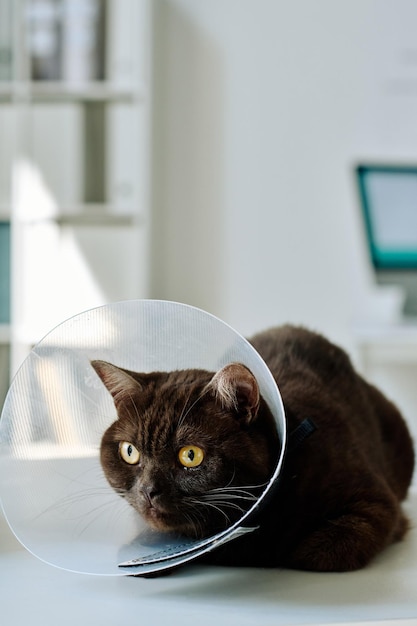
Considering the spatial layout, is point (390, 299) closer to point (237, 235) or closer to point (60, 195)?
point (237, 235)

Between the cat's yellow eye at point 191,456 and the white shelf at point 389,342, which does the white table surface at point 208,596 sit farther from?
the white shelf at point 389,342

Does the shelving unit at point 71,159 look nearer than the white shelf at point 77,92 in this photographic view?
Yes

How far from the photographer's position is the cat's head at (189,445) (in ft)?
1.75

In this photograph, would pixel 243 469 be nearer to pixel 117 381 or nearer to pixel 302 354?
pixel 117 381

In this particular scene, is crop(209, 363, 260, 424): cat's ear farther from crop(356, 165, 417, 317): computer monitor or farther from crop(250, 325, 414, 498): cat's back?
crop(356, 165, 417, 317): computer monitor

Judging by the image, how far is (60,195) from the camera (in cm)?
260

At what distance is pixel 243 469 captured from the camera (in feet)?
1.79

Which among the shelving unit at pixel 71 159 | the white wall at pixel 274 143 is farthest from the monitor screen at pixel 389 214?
the shelving unit at pixel 71 159

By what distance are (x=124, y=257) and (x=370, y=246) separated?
0.82m

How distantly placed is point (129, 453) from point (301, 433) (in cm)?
13

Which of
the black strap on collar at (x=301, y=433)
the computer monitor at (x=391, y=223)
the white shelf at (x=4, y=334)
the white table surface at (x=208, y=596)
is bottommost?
the white table surface at (x=208, y=596)

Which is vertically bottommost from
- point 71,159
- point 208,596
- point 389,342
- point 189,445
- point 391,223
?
point 208,596

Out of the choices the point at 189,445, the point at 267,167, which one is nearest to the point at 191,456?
the point at 189,445

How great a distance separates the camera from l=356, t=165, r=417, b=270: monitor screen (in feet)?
8.57
